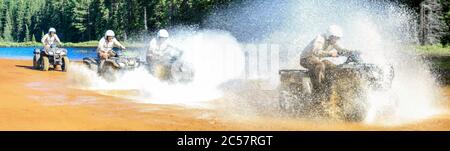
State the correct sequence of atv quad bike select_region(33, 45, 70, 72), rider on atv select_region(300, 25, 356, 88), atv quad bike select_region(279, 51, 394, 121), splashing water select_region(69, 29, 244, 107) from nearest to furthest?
atv quad bike select_region(279, 51, 394, 121), rider on atv select_region(300, 25, 356, 88), splashing water select_region(69, 29, 244, 107), atv quad bike select_region(33, 45, 70, 72)

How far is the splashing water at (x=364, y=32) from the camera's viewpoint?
466 inches

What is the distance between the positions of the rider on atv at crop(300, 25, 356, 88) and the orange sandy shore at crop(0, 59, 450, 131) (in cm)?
96

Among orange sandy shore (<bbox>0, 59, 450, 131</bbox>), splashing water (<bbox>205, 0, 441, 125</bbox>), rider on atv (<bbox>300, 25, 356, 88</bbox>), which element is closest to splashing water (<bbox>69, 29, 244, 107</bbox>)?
orange sandy shore (<bbox>0, 59, 450, 131</bbox>)

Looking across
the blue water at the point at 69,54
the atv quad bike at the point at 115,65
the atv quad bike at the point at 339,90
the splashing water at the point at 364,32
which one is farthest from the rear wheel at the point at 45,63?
the blue water at the point at 69,54

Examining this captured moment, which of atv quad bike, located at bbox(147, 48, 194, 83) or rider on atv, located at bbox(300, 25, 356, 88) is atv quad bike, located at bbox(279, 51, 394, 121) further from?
atv quad bike, located at bbox(147, 48, 194, 83)

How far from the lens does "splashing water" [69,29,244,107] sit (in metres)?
14.7

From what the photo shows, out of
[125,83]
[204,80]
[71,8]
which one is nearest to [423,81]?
[204,80]

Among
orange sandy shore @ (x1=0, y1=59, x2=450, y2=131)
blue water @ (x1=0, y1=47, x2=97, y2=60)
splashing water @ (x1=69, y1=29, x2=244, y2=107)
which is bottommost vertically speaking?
orange sandy shore @ (x1=0, y1=59, x2=450, y2=131)

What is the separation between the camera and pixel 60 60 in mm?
25109

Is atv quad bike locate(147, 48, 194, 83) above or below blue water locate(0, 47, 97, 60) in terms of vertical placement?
below

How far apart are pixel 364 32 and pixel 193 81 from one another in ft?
37.7

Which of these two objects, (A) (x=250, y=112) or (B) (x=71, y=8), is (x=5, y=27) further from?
(A) (x=250, y=112)

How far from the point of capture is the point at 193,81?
54.9 ft
